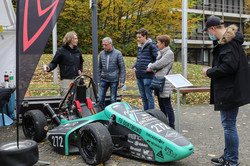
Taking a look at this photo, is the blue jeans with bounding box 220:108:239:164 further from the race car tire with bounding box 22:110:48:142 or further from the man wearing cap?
the race car tire with bounding box 22:110:48:142

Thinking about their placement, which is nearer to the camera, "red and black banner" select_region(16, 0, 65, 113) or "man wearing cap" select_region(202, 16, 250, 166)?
"red and black banner" select_region(16, 0, 65, 113)

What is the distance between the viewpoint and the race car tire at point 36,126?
4473mm

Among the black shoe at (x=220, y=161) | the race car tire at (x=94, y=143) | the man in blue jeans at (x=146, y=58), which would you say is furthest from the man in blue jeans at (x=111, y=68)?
the black shoe at (x=220, y=161)

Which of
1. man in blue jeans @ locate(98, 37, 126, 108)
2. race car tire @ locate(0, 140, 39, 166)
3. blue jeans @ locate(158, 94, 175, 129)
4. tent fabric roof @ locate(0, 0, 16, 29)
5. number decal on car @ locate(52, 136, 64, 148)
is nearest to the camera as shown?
race car tire @ locate(0, 140, 39, 166)

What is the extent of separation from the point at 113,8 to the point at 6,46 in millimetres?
10249

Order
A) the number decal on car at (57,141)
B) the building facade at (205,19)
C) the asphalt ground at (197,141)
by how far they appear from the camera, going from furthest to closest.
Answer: the building facade at (205,19), the number decal on car at (57,141), the asphalt ground at (197,141)

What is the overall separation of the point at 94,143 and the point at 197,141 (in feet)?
6.80

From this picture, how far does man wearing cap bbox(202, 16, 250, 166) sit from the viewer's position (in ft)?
10.1

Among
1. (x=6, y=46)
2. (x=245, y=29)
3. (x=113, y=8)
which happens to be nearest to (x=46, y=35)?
(x=6, y=46)

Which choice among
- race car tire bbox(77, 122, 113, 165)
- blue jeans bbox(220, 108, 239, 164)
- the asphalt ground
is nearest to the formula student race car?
race car tire bbox(77, 122, 113, 165)

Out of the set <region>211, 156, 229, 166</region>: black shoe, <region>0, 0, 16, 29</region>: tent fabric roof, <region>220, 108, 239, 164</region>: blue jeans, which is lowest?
<region>211, 156, 229, 166</region>: black shoe

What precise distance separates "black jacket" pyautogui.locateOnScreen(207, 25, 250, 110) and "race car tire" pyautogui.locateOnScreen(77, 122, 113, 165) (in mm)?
1518

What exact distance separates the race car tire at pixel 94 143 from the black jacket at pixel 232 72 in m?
1.52

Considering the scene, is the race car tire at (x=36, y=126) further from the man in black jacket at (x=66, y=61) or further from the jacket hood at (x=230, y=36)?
the jacket hood at (x=230, y=36)
